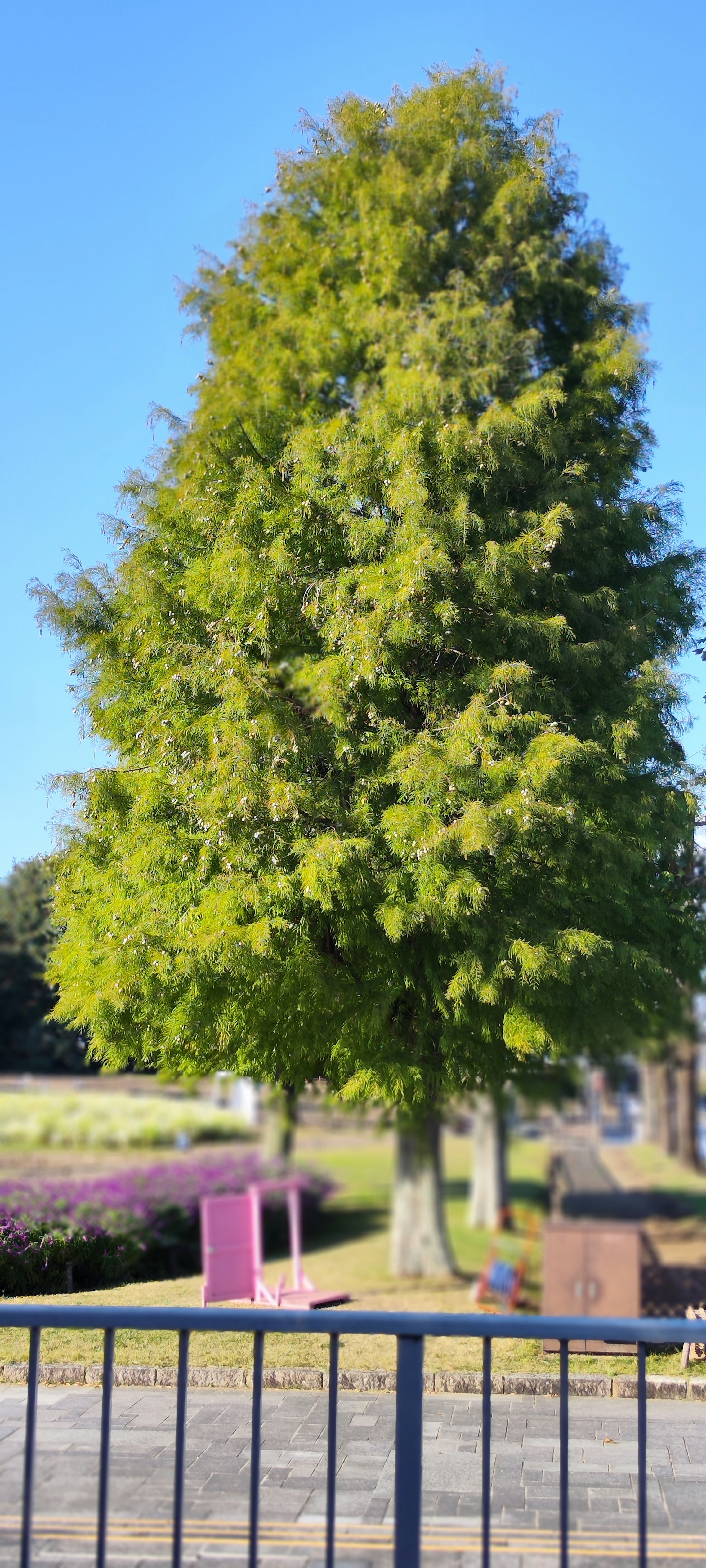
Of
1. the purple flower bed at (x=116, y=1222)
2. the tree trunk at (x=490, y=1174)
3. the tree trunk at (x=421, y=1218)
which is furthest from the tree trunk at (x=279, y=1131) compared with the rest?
the tree trunk at (x=490, y=1174)

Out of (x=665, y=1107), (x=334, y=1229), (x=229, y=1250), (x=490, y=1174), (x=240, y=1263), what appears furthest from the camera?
(x=665, y=1107)

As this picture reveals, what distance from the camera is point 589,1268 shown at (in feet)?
40.3

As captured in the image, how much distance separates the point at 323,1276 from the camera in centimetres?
1919

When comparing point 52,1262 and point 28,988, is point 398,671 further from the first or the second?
point 28,988

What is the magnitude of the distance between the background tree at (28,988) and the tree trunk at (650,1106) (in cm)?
5184

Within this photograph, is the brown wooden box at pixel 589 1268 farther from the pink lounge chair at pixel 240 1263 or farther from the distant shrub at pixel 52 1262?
the distant shrub at pixel 52 1262

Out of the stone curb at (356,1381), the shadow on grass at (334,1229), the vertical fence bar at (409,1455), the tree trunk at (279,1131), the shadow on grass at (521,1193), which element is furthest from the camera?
the shadow on grass at (521,1193)

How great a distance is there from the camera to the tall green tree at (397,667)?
27.1 ft

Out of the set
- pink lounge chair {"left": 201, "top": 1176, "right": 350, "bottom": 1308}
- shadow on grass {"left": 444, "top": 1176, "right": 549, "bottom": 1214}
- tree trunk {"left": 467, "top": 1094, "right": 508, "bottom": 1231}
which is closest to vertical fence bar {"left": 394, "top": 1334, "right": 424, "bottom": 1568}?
pink lounge chair {"left": 201, "top": 1176, "right": 350, "bottom": 1308}

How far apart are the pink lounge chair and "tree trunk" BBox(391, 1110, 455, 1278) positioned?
8.58 m

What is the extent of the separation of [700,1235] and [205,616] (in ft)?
69.4

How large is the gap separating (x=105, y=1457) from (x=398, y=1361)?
1.00m

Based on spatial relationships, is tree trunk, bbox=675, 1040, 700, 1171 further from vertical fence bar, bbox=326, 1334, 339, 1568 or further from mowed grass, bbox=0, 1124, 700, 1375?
vertical fence bar, bbox=326, 1334, 339, 1568

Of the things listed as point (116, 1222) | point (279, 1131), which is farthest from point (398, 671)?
point (279, 1131)
